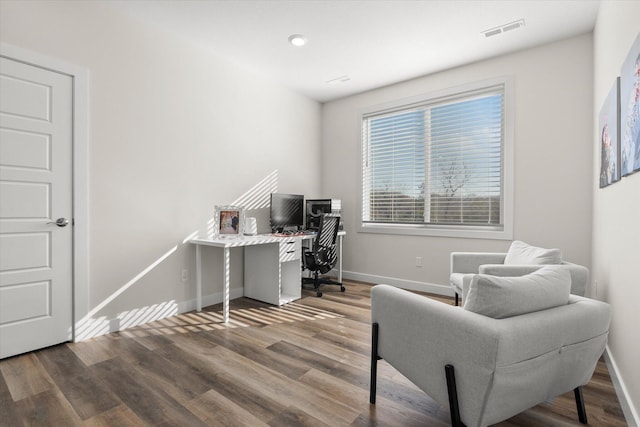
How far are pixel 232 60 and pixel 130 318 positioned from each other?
9.54ft

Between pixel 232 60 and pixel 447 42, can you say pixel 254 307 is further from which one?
pixel 447 42

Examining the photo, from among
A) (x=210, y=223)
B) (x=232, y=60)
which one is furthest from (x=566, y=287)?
(x=232, y=60)

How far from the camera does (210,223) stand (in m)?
3.61

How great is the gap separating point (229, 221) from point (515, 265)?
270 cm

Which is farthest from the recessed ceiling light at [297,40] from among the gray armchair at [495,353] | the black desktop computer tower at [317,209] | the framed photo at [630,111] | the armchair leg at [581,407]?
the armchair leg at [581,407]

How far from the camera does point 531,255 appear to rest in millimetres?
2590

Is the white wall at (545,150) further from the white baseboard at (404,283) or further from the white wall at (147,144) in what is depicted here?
the white wall at (147,144)

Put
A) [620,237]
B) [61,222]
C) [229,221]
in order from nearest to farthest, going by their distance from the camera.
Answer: [620,237] → [61,222] → [229,221]

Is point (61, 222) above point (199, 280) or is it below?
above

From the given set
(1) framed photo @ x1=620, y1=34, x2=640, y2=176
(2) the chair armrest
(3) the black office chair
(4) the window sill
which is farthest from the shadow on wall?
(1) framed photo @ x1=620, y1=34, x2=640, y2=176

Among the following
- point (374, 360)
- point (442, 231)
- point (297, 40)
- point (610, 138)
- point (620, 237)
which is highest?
point (297, 40)

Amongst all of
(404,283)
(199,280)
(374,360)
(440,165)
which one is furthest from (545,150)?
(199,280)

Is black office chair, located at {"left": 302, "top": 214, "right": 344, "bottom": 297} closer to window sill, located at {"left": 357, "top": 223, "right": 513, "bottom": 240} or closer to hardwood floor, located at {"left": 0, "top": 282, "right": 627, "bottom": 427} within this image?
window sill, located at {"left": 357, "top": 223, "right": 513, "bottom": 240}

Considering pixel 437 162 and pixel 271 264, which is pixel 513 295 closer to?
pixel 271 264
